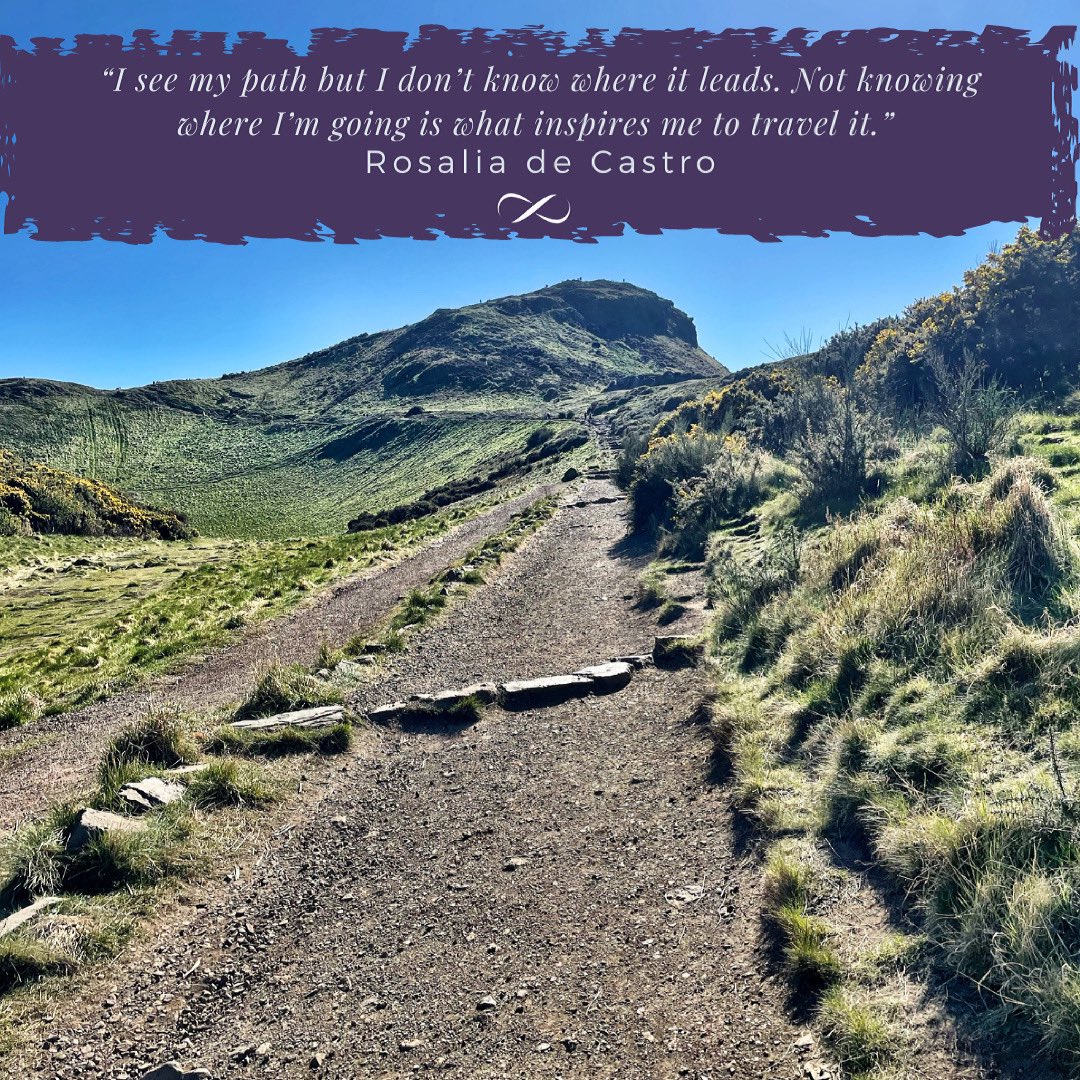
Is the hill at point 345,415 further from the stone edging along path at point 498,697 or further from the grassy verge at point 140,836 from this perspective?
the grassy verge at point 140,836

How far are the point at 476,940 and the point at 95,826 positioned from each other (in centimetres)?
307

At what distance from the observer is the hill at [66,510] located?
1387 inches

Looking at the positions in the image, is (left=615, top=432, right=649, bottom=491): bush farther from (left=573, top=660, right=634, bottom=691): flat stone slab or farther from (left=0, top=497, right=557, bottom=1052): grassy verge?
(left=0, top=497, right=557, bottom=1052): grassy verge

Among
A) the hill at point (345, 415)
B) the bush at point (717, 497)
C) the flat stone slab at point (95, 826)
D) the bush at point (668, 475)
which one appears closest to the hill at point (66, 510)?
the hill at point (345, 415)

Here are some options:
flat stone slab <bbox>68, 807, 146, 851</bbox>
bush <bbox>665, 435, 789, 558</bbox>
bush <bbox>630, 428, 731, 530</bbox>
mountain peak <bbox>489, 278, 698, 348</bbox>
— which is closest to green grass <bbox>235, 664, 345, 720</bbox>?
flat stone slab <bbox>68, 807, 146, 851</bbox>

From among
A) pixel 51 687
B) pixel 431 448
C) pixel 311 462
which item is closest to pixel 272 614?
pixel 51 687

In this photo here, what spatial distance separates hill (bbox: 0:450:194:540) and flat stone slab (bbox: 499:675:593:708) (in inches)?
1331

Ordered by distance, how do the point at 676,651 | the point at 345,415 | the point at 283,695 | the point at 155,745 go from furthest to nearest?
the point at 345,415 < the point at 676,651 < the point at 283,695 < the point at 155,745

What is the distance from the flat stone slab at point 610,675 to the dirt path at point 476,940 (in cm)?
130

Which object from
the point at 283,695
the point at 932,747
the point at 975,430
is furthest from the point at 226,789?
the point at 975,430

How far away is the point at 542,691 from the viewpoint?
357 inches

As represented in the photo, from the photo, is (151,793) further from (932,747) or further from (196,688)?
(932,747)

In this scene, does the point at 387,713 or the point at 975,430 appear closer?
the point at 387,713

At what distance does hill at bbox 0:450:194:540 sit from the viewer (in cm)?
3522
